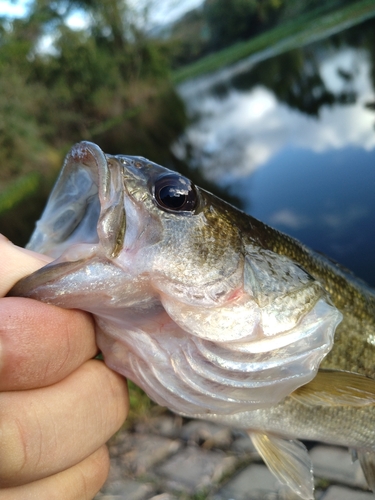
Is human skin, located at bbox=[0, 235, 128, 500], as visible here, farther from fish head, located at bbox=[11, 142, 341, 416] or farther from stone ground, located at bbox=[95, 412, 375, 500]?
stone ground, located at bbox=[95, 412, 375, 500]

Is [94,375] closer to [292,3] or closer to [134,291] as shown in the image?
[134,291]

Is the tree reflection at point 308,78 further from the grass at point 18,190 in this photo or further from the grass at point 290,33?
the grass at point 18,190

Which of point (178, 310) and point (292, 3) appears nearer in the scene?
point (178, 310)

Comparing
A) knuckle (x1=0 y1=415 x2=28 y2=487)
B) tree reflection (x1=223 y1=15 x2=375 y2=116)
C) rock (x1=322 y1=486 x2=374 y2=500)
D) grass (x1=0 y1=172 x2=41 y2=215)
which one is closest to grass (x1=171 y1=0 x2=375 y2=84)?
tree reflection (x1=223 y1=15 x2=375 y2=116)

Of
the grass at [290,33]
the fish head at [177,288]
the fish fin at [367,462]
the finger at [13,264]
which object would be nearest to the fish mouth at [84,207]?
the fish head at [177,288]

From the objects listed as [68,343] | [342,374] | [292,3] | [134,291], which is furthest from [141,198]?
[292,3]

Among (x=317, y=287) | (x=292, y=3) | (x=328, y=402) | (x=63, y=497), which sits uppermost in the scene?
(x=292, y=3)

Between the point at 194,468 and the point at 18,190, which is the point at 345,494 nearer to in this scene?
the point at 194,468
